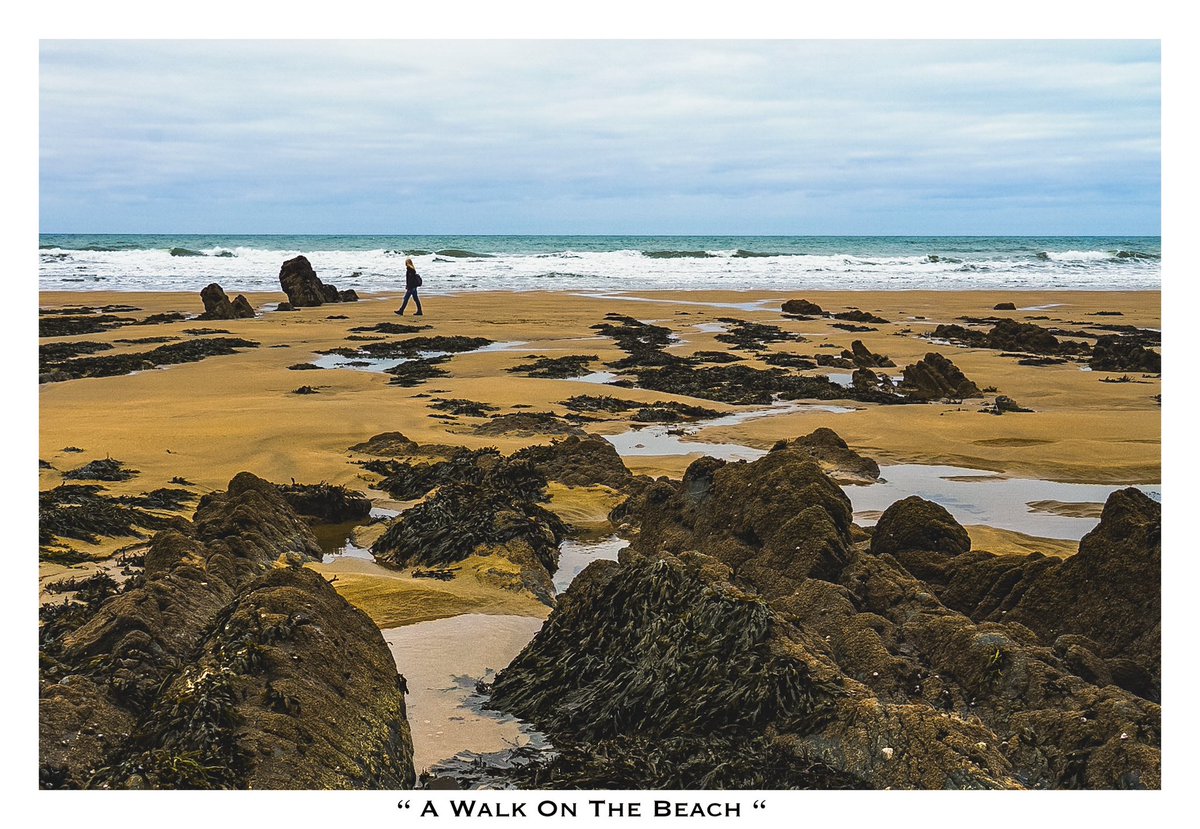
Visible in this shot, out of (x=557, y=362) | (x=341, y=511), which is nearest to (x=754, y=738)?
(x=341, y=511)

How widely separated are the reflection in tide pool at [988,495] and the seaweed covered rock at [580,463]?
68.5 inches

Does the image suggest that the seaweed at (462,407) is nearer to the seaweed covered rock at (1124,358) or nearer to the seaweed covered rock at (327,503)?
the seaweed covered rock at (327,503)

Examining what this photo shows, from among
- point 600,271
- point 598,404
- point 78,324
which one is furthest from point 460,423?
point 600,271

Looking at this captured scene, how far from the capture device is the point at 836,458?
8547 mm

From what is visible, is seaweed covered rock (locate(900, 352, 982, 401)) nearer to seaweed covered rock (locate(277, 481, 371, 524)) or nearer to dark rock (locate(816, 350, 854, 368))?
dark rock (locate(816, 350, 854, 368))

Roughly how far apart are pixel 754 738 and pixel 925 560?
224cm

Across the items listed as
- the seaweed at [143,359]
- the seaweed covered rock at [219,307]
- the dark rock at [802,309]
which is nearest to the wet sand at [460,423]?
the seaweed at [143,359]

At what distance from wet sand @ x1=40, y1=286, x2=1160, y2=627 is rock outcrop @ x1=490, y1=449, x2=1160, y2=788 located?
130 centimetres

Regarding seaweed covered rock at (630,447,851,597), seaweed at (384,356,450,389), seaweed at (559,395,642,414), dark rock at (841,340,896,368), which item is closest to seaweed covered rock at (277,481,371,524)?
seaweed covered rock at (630,447,851,597)

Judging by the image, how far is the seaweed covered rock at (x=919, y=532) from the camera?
17.7 feet

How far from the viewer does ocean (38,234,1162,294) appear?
3903cm

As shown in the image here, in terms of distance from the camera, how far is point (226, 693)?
2.94 metres

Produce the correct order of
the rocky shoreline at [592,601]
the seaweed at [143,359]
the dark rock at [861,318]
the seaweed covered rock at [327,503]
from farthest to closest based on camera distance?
the dark rock at [861,318] < the seaweed at [143,359] < the seaweed covered rock at [327,503] < the rocky shoreline at [592,601]

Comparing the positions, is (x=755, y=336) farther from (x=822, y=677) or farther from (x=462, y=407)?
(x=822, y=677)
